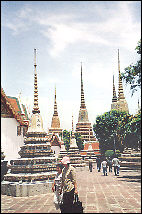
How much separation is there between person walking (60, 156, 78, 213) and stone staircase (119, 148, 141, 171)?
3.20 feet

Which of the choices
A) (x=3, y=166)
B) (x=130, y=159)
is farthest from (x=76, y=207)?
(x=3, y=166)

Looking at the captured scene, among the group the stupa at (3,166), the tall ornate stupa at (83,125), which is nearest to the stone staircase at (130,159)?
the stupa at (3,166)

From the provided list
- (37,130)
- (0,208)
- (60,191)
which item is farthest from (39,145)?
(0,208)

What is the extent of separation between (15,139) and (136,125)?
6.22 ft

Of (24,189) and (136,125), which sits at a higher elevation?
(136,125)

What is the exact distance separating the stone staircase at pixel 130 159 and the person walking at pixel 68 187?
974mm

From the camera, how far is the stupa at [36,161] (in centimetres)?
783

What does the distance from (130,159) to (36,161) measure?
5.15m

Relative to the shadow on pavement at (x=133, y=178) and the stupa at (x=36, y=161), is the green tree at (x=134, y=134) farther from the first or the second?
the stupa at (x=36, y=161)

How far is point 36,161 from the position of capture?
28.5ft

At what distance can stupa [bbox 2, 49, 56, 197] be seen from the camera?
7832 millimetres

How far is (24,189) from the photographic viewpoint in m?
6.96

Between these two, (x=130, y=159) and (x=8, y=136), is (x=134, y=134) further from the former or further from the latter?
(x=8, y=136)

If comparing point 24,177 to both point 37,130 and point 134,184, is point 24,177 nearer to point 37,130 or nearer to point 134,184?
point 37,130
